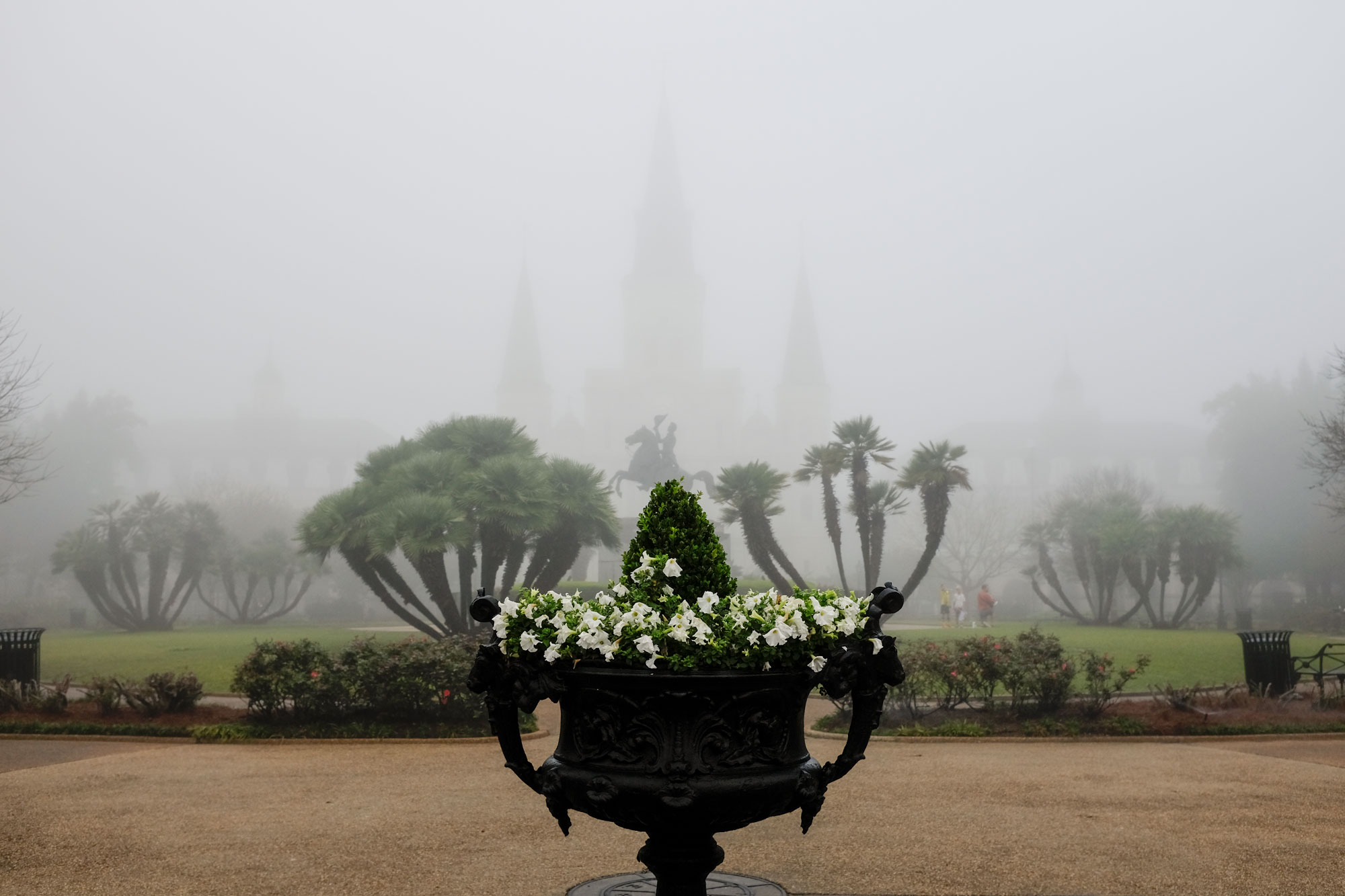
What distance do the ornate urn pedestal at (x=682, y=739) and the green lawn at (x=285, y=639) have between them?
1207cm

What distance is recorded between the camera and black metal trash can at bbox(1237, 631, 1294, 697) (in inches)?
566

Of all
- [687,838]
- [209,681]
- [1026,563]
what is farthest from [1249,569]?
[687,838]

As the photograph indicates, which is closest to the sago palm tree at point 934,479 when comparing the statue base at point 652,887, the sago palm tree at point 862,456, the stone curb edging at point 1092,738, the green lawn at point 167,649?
the sago palm tree at point 862,456

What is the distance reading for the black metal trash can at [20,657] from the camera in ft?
47.7

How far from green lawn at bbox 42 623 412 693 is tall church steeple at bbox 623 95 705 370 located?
48431 millimetres

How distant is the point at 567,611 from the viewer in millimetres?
3803

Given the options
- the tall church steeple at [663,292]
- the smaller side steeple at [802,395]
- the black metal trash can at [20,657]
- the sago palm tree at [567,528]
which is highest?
the tall church steeple at [663,292]

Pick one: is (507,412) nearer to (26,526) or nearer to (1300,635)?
(26,526)

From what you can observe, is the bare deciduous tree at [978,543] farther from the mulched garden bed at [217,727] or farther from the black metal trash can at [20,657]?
the black metal trash can at [20,657]

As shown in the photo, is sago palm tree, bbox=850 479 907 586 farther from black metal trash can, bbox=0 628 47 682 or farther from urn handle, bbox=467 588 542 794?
urn handle, bbox=467 588 542 794

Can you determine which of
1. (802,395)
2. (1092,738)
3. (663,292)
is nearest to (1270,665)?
(1092,738)

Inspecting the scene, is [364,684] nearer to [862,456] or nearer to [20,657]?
[20,657]

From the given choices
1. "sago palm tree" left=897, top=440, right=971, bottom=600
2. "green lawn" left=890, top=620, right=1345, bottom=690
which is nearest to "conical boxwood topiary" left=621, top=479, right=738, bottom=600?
"green lawn" left=890, top=620, right=1345, bottom=690

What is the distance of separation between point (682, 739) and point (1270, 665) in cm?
1382
